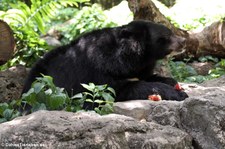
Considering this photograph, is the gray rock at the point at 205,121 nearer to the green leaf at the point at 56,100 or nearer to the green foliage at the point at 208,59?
the green leaf at the point at 56,100

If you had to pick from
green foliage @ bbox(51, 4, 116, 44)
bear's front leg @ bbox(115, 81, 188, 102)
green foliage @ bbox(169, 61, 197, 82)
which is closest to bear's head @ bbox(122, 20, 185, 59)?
bear's front leg @ bbox(115, 81, 188, 102)

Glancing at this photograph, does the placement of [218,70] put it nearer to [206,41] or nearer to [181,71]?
[181,71]

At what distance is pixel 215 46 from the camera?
8688 mm

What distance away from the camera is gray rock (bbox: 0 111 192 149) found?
2.52 metres

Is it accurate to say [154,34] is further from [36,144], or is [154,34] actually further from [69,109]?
[36,144]

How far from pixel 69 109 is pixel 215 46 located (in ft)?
19.0

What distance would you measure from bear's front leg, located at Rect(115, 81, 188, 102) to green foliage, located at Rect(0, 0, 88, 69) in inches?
98.6

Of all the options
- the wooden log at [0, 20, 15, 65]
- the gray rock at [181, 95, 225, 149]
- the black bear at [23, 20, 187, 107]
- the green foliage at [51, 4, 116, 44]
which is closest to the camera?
the gray rock at [181, 95, 225, 149]

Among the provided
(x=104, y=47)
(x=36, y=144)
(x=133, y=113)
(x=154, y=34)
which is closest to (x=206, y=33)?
(x=154, y=34)

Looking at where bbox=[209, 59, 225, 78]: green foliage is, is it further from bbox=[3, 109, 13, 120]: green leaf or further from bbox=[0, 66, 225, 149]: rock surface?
bbox=[3, 109, 13, 120]: green leaf

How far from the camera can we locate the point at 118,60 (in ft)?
16.7

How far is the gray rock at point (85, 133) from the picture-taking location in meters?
2.52

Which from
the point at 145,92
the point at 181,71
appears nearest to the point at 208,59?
the point at 181,71

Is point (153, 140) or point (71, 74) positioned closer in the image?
point (153, 140)
